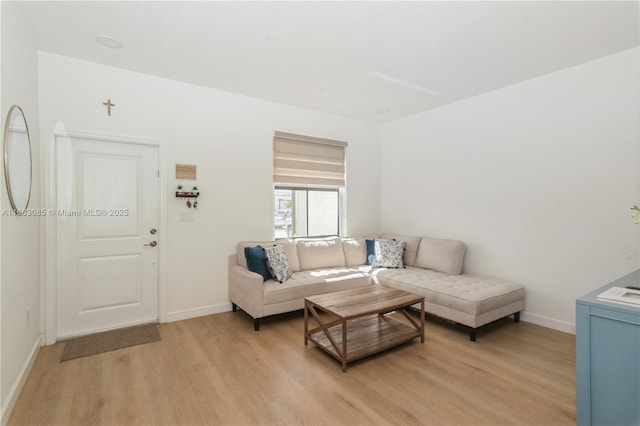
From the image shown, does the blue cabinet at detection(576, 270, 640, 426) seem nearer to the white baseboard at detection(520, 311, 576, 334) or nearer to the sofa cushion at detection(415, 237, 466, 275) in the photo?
the white baseboard at detection(520, 311, 576, 334)

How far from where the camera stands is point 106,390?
223 cm

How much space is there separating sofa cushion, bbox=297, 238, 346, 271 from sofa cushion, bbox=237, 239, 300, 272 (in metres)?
0.08

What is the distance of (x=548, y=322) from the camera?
3.32m

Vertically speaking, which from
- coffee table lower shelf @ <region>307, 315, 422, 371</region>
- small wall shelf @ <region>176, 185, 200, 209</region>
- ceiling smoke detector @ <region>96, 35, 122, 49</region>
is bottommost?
coffee table lower shelf @ <region>307, 315, 422, 371</region>

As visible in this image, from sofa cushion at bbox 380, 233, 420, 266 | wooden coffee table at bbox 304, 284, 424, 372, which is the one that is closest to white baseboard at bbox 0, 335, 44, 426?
wooden coffee table at bbox 304, 284, 424, 372

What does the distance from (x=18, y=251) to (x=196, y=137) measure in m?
1.95

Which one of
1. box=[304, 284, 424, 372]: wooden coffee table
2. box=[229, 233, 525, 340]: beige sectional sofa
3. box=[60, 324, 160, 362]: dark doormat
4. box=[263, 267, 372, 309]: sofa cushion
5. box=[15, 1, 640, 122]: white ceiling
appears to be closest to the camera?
box=[15, 1, 640, 122]: white ceiling

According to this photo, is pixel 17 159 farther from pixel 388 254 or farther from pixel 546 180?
pixel 546 180

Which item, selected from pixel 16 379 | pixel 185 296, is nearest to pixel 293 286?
pixel 185 296

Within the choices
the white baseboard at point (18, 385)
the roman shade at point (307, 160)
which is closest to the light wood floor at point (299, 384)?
the white baseboard at point (18, 385)

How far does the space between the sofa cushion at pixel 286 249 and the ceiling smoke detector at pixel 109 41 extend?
231cm

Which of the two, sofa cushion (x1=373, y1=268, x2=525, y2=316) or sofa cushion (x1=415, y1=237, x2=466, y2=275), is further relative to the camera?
sofa cushion (x1=415, y1=237, x2=466, y2=275)

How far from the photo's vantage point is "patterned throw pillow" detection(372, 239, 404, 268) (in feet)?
14.1

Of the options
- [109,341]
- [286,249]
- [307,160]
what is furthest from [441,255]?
[109,341]
